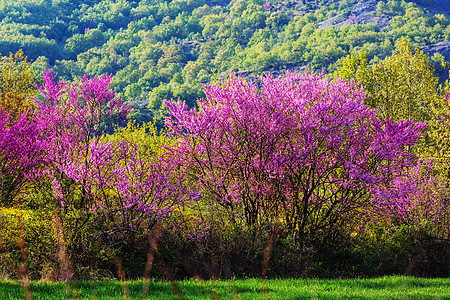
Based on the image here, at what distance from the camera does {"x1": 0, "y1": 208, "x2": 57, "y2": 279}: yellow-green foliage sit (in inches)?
331

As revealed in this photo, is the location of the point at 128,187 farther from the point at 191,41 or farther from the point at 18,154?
the point at 191,41

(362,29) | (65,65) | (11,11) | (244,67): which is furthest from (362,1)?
(11,11)

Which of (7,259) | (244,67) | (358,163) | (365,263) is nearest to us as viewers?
(7,259)

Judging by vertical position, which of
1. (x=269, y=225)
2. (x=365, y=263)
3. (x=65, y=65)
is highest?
(x=65, y=65)

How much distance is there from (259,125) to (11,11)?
195691mm

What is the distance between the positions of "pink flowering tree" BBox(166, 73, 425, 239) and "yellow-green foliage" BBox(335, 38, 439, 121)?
43.6 ft

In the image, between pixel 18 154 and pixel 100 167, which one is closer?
pixel 100 167

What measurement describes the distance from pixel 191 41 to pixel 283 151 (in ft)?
612

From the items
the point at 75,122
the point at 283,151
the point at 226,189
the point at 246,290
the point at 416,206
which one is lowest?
the point at 246,290

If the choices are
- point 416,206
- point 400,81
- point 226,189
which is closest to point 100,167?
point 226,189

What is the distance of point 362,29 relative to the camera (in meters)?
166

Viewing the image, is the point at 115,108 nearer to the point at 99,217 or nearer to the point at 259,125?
the point at 99,217

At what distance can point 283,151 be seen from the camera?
34.0ft

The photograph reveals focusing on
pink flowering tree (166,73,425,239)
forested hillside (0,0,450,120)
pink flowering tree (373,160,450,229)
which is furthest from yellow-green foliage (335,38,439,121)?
forested hillside (0,0,450,120)
